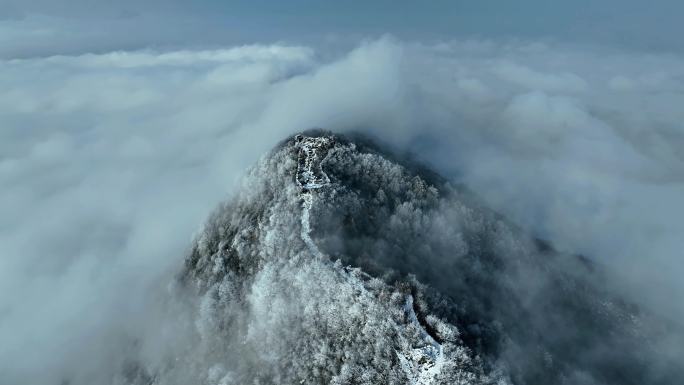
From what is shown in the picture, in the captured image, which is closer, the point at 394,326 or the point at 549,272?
the point at 394,326

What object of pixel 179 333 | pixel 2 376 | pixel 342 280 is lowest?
pixel 2 376

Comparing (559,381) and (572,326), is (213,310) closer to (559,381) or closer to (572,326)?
Answer: (559,381)

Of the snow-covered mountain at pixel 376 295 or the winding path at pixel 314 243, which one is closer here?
the winding path at pixel 314 243

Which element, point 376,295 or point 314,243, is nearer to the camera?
point 376,295

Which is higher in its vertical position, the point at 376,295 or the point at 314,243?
the point at 314,243

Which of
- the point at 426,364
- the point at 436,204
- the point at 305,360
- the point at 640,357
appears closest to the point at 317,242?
the point at 305,360

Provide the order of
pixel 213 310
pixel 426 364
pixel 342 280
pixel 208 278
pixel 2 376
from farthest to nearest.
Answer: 1. pixel 2 376
2. pixel 208 278
3. pixel 213 310
4. pixel 342 280
5. pixel 426 364

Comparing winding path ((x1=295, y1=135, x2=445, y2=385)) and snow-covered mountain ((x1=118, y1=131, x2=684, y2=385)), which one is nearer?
winding path ((x1=295, y1=135, x2=445, y2=385))

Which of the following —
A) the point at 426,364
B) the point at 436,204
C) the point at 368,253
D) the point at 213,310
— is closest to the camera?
the point at 426,364
